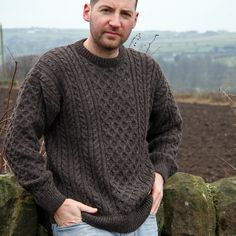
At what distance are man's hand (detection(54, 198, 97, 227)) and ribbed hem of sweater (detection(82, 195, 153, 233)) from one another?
30mm

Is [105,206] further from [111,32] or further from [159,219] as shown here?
[111,32]

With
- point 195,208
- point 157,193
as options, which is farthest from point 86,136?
point 195,208

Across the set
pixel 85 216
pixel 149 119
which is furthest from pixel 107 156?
pixel 149 119

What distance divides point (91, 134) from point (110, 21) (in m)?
0.55

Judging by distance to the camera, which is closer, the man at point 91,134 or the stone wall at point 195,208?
the man at point 91,134

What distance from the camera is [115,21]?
257 centimetres

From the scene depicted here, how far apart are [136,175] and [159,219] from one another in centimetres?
46

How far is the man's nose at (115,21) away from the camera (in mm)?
2570

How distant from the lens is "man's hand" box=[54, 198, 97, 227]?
2480 mm

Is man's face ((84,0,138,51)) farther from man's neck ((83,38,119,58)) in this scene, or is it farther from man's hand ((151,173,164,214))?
man's hand ((151,173,164,214))

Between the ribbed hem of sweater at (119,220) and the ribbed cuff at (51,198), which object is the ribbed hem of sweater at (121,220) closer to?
the ribbed hem of sweater at (119,220)

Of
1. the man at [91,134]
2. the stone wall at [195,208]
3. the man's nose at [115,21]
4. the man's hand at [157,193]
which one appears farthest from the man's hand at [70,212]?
the man's nose at [115,21]

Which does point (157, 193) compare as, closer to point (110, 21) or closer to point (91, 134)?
point (91, 134)

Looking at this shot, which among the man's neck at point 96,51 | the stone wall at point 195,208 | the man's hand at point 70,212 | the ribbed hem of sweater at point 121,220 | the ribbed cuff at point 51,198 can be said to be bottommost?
the stone wall at point 195,208
